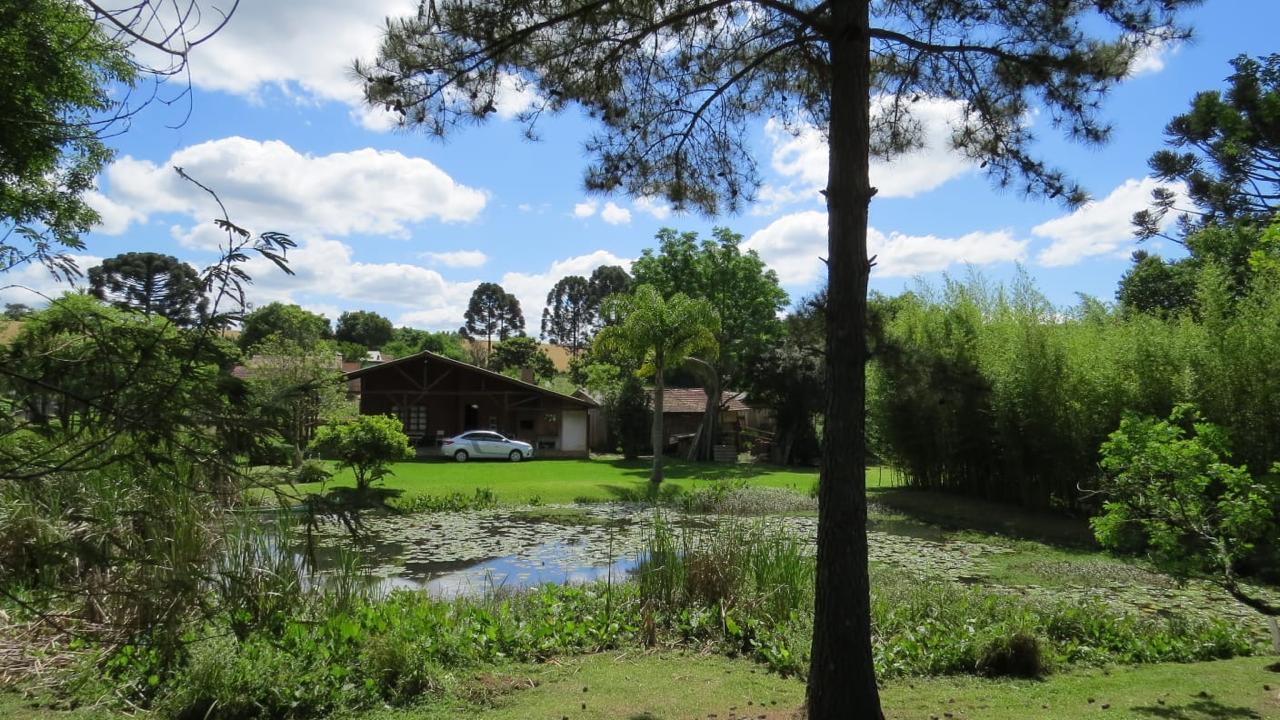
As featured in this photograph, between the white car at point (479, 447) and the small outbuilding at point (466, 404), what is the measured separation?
2410 millimetres

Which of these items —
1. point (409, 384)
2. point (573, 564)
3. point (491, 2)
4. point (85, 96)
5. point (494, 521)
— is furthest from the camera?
point (409, 384)

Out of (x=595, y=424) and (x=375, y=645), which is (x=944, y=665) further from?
(x=595, y=424)

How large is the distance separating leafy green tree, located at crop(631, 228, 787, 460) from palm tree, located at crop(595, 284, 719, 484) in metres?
12.6

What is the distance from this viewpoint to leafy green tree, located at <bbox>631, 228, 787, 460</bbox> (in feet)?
127

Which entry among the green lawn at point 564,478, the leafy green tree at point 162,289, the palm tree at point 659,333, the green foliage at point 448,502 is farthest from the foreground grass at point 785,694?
the palm tree at point 659,333

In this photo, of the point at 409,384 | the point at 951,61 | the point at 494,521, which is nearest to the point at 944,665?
the point at 951,61

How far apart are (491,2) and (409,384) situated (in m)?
30.4

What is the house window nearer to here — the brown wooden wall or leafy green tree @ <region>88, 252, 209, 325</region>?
the brown wooden wall

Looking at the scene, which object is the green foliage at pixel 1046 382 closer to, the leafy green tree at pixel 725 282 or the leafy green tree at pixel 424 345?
the leafy green tree at pixel 725 282

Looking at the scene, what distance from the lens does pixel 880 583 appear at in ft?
30.3

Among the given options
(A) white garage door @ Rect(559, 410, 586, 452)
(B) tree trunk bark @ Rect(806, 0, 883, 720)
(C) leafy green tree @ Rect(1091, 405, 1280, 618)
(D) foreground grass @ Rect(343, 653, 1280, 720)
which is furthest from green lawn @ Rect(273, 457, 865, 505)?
(B) tree trunk bark @ Rect(806, 0, 883, 720)

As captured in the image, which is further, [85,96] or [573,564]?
[573,564]

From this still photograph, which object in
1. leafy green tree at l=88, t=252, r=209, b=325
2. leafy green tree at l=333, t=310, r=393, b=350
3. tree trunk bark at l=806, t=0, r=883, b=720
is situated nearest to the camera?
leafy green tree at l=88, t=252, r=209, b=325

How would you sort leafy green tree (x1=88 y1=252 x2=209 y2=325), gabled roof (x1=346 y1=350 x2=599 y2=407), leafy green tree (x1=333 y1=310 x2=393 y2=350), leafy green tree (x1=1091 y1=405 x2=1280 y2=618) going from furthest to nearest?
leafy green tree (x1=333 y1=310 x2=393 y2=350) → gabled roof (x1=346 y1=350 x2=599 y2=407) → leafy green tree (x1=1091 y1=405 x2=1280 y2=618) → leafy green tree (x1=88 y1=252 x2=209 y2=325)
